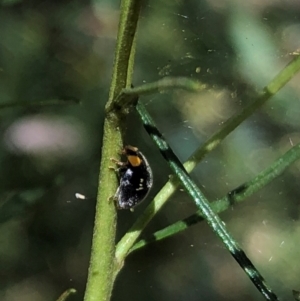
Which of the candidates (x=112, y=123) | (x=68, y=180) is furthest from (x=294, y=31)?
(x=112, y=123)

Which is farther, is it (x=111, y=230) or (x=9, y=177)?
(x=9, y=177)

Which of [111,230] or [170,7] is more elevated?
[170,7]

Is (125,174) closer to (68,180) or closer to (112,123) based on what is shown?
(112,123)

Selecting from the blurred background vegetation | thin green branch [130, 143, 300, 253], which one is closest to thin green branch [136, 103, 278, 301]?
thin green branch [130, 143, 300, 253]

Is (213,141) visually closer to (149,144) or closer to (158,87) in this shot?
(158,87)

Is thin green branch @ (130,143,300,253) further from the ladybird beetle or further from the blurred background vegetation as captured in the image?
the blurred background vegetation

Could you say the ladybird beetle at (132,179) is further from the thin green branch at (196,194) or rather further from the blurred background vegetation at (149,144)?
the blurred background vegetation at (149,144)

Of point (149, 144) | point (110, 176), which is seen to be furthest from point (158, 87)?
point (149, 144)
